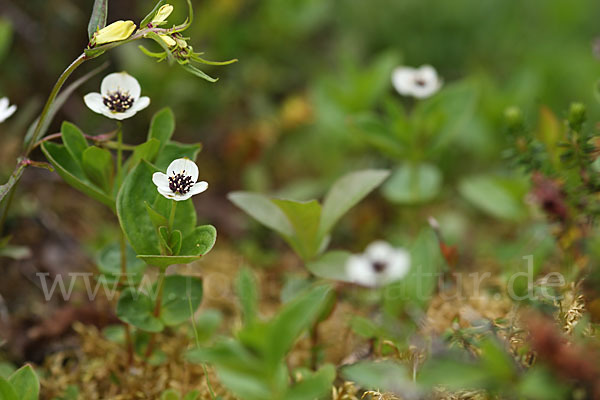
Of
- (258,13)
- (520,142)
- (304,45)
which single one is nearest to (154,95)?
(258,13)

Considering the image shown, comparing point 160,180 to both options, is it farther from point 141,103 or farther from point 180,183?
point 141,103

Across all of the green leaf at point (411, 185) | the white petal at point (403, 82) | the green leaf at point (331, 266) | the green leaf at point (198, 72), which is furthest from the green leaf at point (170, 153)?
the green leaf at point (411, 185)

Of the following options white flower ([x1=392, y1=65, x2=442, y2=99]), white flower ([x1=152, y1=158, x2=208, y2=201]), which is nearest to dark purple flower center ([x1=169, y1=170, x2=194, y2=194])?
white flower ([x1=152, y1=158, x2=208, y2=201])

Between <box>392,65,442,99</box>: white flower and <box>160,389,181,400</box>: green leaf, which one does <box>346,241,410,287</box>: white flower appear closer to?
<box>160,389,181,400</box>: green leaf

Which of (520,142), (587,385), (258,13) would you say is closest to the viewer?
(587,385)

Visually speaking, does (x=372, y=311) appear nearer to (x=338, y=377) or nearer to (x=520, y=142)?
(x=338, y=377)

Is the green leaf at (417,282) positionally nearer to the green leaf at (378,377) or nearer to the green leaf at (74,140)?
the green leaf at (378,377)
